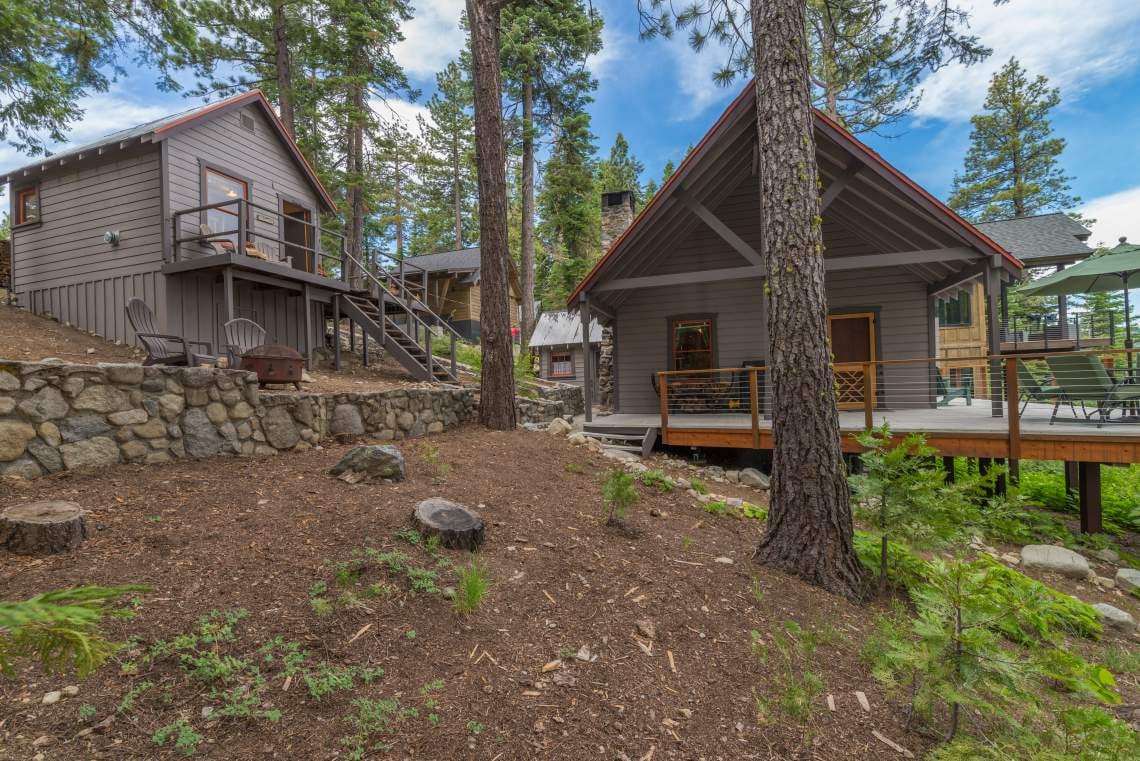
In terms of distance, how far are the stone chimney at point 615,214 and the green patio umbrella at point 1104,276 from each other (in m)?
9.77

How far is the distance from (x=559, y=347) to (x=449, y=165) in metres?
13.0

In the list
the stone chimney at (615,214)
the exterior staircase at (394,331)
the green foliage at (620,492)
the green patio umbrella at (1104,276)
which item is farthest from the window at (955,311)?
the green foliage at (620,492)

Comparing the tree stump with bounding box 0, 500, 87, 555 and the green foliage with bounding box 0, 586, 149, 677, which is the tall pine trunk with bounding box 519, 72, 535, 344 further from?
the green foliage with bounding box 0, 586, 149, 677

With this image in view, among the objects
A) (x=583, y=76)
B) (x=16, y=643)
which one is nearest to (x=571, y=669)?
(x=16, y=643)

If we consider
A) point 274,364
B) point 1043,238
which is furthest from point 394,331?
point 1043,238

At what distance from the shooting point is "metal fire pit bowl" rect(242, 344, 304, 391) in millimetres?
5301

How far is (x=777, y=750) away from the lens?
6.20ft

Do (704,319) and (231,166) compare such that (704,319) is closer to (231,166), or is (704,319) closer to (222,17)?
(231,166)

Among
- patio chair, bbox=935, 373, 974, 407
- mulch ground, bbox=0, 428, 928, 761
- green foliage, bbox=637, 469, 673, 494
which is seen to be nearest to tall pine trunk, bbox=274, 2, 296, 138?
mulch ground, bbox=0, 428, 928, 761

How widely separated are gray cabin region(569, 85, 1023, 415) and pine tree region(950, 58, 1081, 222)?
739 inches

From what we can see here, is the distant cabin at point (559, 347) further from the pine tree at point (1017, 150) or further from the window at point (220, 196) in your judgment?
the pine tree at point (1017, 150)

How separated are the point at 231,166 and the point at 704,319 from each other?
9.90 meters

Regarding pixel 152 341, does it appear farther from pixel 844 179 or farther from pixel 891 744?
pixel 844 179

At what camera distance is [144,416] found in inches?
153
